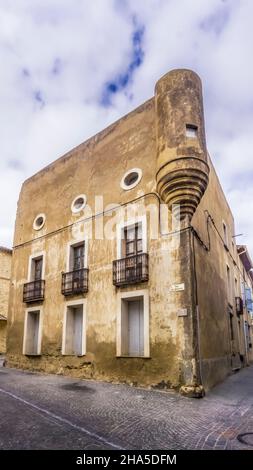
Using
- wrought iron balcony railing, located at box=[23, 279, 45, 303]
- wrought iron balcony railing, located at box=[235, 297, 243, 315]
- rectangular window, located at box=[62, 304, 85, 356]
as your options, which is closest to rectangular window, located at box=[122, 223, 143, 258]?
rectangular window, located at box=[62, 304, 85, 356]

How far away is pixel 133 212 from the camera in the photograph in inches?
485

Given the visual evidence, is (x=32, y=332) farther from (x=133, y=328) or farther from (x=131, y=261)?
(x=131, y=261)

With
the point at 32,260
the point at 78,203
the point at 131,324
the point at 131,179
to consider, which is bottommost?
the point at 131,324

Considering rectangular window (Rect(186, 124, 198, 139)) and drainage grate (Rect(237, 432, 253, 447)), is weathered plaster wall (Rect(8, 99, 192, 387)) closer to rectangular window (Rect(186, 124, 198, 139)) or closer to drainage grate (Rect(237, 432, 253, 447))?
rectangular window (Rect(186, 124, 198, 139))

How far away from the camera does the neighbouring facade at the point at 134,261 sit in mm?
10336

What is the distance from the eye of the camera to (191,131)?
10.9 meters

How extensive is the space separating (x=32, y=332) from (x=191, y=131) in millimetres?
11250

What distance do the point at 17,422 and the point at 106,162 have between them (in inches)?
409

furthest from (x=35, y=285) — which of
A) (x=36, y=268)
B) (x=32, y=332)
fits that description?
(x=32, y=332)

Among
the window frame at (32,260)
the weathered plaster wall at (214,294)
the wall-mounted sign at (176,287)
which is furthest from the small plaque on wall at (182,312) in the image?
the window frame at (32,260)

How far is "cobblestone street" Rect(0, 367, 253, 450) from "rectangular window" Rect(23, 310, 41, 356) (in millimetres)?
4634

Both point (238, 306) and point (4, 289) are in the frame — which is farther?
point (4, 289)

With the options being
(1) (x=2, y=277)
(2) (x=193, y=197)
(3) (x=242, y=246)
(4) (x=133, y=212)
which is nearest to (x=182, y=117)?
(2) (x=193, y=197)

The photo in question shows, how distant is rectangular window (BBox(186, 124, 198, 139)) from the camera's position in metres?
10.8
